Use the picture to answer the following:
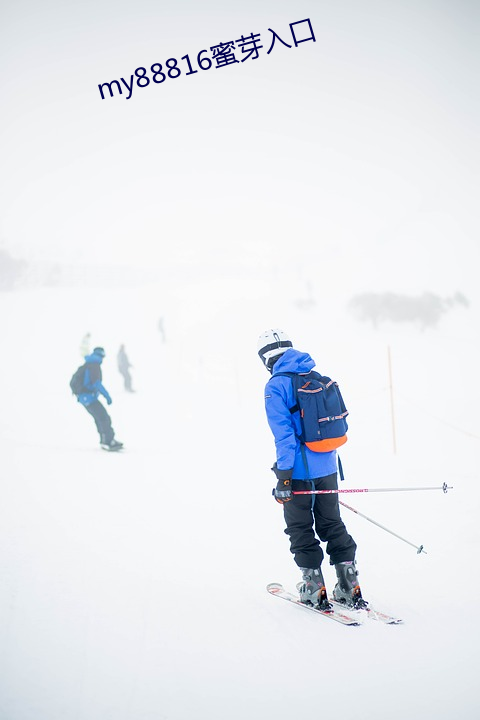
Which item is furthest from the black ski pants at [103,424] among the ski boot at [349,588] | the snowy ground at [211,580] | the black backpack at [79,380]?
the ski boot at [349,588]

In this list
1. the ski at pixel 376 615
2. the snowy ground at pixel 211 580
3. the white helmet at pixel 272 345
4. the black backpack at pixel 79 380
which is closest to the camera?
the snowy ground at pixel 211 580

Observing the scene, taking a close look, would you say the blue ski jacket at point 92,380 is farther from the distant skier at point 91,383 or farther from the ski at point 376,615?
the ski at point 376,615

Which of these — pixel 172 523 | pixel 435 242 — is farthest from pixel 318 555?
pixel 435 242

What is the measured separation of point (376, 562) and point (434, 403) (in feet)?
36.8

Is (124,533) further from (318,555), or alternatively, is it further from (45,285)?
(45,285)

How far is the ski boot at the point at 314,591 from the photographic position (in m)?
2.89

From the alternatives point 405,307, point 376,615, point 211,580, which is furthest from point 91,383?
point 405,307

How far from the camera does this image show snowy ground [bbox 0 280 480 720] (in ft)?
7.16

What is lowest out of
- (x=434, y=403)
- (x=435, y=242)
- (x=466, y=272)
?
(x=434, y=403)

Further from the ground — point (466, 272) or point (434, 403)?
point (466, 272)

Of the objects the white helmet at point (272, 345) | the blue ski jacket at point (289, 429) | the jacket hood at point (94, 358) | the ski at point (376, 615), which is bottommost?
the ski at point (376, 615)

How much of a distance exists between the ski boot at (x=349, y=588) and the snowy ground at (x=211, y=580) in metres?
0.24

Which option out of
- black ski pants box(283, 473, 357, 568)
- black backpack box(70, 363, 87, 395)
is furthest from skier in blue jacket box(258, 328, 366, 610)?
black backpack box(70, 363, 87, 395)

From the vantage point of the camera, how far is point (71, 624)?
8.91 feet
